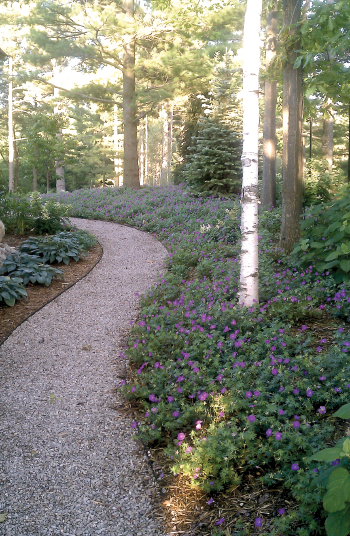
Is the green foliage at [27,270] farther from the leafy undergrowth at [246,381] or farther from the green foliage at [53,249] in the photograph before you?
the leafy undergrowth at [246,381]

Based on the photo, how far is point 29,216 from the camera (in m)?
8.80

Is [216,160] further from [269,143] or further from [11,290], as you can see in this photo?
[11,290]

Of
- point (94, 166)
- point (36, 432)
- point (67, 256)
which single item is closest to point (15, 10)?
point (94, 166)

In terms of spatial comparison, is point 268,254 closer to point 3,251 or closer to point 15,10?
point 3,251

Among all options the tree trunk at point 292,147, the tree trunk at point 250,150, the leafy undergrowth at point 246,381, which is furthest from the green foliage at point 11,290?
the tree trunk at point 292,147

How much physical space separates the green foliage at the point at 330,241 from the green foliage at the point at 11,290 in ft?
12.1

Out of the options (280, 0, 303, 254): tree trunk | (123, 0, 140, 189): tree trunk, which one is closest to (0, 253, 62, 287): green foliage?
(280, 0, 303, 254): tree trunk

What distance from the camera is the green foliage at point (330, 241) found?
4414 mm

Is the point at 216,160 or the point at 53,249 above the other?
the point at 216,160

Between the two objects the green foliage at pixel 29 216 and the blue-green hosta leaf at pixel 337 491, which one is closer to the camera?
the blue-green hosta leaf at pixel 337 491

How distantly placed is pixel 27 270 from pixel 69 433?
12.0ft

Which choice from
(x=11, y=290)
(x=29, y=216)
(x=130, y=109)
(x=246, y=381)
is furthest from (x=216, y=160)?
(x=246, y=381)

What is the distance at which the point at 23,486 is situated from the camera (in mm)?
2588

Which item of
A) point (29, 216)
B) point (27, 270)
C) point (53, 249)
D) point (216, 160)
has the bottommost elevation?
point (27, 270)
